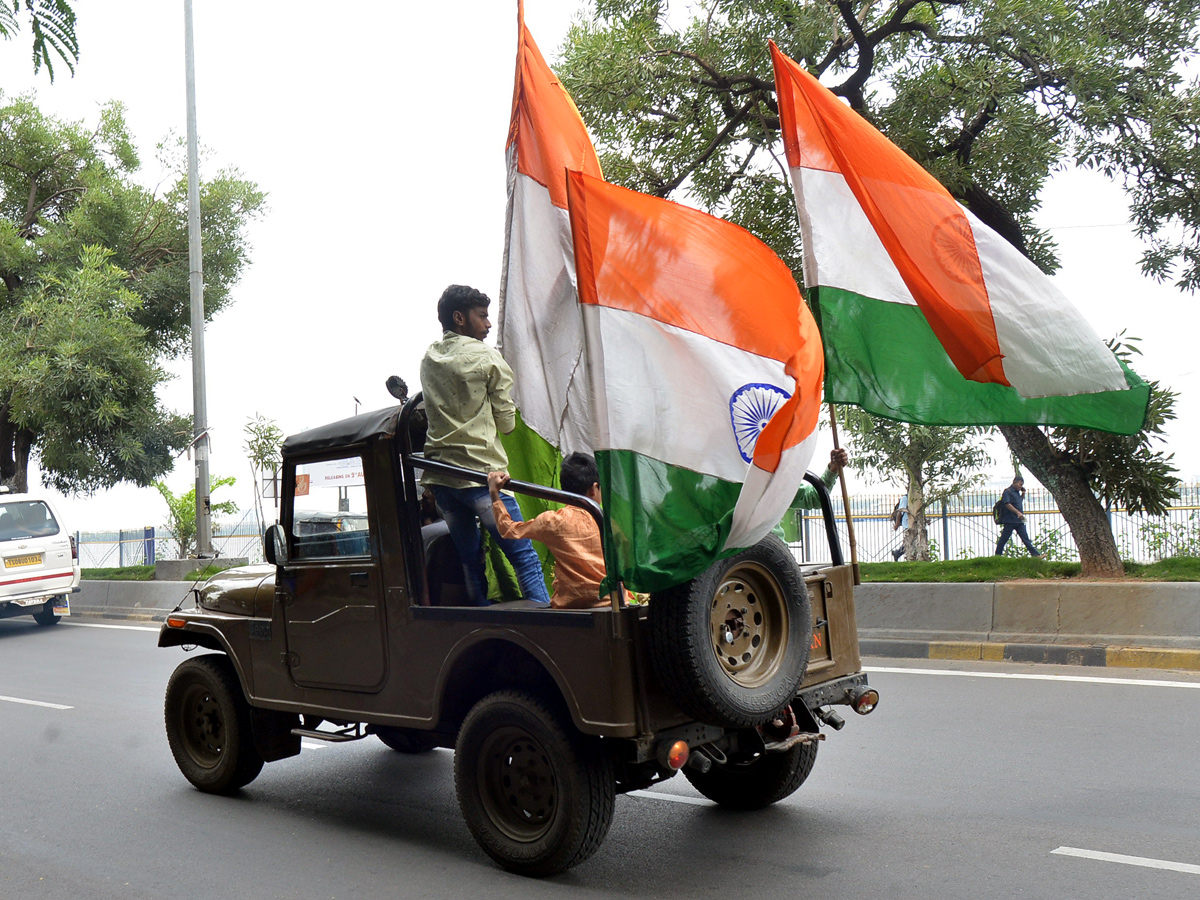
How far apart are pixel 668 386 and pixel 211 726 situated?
12.1 feet

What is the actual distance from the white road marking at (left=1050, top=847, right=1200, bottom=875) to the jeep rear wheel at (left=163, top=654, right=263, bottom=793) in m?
4.13

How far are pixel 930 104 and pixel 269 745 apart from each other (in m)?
9.04

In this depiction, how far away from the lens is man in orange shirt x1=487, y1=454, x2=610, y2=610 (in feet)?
15.5

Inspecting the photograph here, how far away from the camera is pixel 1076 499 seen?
36.7ft

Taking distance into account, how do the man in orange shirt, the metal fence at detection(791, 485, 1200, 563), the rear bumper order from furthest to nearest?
1. the metal fence at detection(791, 485, 1200, 563)
2. the rear bumper
3. the man in orange shirt

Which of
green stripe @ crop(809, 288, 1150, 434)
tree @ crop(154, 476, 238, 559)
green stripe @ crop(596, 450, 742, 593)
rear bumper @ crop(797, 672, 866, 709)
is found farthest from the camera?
tree @ crop(154, 476, 238, 559)

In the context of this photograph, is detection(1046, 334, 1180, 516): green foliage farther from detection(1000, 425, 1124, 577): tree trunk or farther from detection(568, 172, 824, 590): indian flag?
detection(568, 172, 824, 590): indian flag

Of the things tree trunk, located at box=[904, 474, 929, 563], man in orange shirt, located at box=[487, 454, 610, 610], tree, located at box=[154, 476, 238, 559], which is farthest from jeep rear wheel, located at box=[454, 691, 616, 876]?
tree, located at box=[154, 476, 238, 559]

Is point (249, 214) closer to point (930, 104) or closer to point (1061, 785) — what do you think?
point (930, 104)

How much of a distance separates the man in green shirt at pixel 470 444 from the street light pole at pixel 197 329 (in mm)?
14338

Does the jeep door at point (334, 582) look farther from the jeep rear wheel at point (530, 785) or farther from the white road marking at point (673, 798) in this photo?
the white road marking at point (673, 798)

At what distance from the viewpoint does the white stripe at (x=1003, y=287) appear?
4992mm

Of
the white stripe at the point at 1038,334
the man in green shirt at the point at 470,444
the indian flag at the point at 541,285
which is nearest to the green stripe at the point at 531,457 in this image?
the indian flag at the point at 541,285

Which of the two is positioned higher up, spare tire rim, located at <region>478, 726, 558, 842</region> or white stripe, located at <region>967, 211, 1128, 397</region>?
white stripe, located at <region>967, 211, 1128, 397</region>
